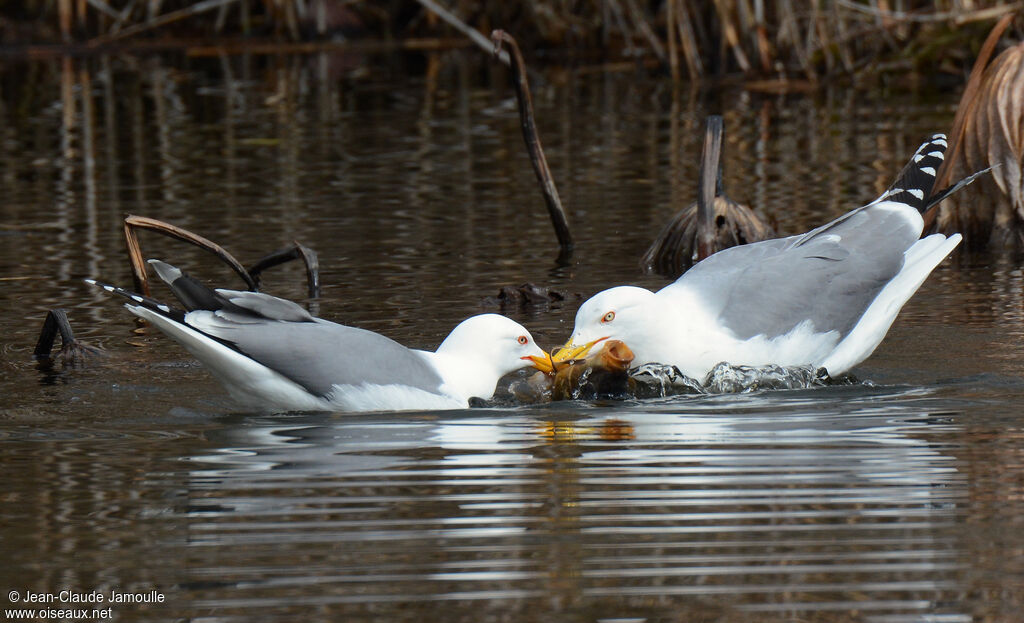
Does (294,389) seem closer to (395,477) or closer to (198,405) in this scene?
(198,405)

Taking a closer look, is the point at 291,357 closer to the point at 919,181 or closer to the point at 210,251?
the point at 210,251

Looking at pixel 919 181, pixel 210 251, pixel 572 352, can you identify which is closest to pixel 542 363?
pixel 572 352

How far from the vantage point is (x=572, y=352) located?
6.45 metres

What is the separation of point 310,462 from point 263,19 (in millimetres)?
20189

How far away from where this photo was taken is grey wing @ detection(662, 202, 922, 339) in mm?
6570

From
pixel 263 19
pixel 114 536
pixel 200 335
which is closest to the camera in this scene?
pixel 114 536

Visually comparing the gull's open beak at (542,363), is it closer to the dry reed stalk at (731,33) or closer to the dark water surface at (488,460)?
the dark water surface at (488,460)

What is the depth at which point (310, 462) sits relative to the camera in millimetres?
5336

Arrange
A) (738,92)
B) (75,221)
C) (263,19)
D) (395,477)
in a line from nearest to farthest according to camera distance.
Answer: (395,477) < (75,221) < (738,92) < (263,19)

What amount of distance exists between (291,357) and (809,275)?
215 centimetres

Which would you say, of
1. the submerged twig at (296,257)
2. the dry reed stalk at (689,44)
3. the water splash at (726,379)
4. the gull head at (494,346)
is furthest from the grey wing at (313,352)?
the dry reed stalk at (689,44)

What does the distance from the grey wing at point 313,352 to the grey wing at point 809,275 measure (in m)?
1.20

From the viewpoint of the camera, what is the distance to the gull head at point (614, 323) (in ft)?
21.1

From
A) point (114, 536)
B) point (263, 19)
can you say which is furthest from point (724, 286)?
point (263, 19)
